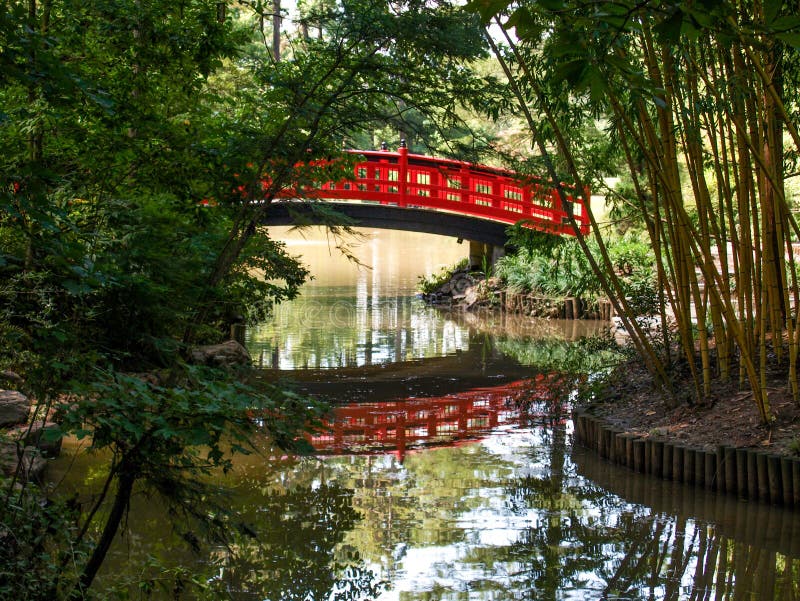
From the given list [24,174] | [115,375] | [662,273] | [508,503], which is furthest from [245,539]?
[662,273]

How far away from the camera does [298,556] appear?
393cm

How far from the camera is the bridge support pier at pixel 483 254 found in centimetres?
1499

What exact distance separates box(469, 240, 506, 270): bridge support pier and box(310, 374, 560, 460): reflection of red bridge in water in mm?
6932

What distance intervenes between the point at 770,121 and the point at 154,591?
145 inches

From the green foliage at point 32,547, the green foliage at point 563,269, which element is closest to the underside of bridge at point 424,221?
the green foliage at point 563,269

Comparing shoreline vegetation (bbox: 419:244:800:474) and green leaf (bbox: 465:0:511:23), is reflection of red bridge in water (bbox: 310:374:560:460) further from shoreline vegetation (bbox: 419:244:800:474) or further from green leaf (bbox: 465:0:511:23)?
green leaf (bbox: 465:0:511:23)

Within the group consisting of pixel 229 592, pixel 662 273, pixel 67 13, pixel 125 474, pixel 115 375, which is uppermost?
pixel 67 13

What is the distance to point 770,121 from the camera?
185 inches

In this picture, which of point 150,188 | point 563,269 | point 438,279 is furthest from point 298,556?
point 438,279

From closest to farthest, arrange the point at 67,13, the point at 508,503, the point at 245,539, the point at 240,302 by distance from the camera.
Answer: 1. the point at 245,539
2. the point at 508,503
3. the point at 67,13
4. the point at 240,302

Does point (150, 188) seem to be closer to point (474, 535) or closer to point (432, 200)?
point (474, 535)

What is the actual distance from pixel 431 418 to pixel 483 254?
935 cm

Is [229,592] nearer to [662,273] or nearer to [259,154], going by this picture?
[259,154]

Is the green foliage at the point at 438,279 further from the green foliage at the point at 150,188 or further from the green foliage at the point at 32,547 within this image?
the green foliage at the point at 32,547
